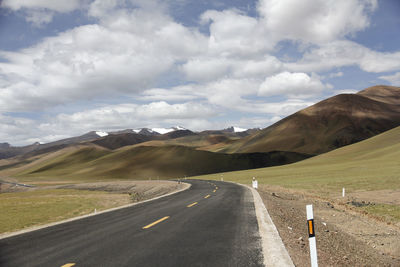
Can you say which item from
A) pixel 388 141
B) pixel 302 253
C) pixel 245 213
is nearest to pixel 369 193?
pixel 245 213

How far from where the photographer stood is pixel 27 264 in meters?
6.99

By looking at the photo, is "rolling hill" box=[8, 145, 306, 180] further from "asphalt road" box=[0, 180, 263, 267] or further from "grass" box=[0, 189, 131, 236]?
"asphalt road" box=[0, 180, 263, 267]

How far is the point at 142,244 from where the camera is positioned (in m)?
8.31

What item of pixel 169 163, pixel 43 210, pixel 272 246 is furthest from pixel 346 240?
pixel 169 163

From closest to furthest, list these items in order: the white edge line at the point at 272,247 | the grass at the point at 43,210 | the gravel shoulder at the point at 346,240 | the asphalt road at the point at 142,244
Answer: the white edge line at the point at 272,247 → the asphalt road at the point at 142,244 → the gravel shoulder at the point at 346,240 → the grass at the point at 43,210

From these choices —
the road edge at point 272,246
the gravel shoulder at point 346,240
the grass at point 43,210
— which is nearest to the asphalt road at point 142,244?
the road edge at point 272,246

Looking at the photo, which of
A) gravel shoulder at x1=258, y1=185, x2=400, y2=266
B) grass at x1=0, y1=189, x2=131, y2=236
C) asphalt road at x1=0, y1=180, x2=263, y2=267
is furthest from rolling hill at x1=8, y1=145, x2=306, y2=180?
asphalt road at x1=0, y1=180, x2=263, y2=267

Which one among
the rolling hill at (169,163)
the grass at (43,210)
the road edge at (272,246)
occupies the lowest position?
the grass at (43,210)

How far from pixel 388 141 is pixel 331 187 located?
240 feet

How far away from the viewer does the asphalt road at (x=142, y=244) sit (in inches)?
273

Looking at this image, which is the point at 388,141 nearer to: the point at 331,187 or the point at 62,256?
the point at 331,187

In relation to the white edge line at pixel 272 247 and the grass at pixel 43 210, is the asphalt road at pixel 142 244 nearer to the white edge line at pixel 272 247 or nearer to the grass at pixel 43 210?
the white edge line at pixel 272 247

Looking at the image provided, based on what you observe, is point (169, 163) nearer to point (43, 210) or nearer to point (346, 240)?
point (43, 210)

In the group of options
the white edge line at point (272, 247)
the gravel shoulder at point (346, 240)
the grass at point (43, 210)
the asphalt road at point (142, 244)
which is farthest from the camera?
the grass at point (43, 210)
